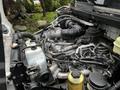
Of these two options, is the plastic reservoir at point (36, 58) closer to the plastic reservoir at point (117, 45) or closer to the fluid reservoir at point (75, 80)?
the fluid reservoir at point (75, 80)

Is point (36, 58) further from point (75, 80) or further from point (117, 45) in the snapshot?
point (117, 45)

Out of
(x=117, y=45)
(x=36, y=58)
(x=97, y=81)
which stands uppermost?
(x=117, y=45)

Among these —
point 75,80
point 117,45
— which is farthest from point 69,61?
point 117,45

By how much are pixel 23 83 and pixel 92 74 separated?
0.65m

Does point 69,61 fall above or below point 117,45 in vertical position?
below

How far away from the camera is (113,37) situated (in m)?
2.40

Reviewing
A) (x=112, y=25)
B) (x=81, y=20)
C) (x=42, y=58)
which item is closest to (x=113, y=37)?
(x=112, y=25)

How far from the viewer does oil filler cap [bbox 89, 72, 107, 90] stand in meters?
2.06

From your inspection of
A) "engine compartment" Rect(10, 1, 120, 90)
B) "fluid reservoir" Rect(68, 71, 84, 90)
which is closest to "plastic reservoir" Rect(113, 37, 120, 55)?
"engine compartment" Rect(10, 1, 120, 90)

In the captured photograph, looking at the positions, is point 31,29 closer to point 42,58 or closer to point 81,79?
point 42,58

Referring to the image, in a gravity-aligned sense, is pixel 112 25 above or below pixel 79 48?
above

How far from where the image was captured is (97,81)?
2096 millimetres

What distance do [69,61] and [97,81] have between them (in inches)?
17.0

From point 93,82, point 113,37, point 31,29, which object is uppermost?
point 113,37
